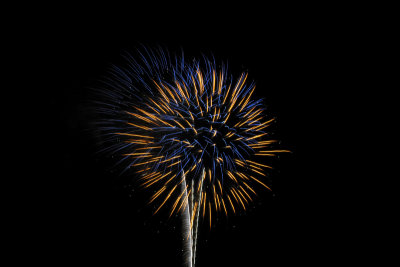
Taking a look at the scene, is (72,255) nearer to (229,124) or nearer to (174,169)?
(174,169)

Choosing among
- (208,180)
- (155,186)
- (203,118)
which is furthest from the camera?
(155,186)

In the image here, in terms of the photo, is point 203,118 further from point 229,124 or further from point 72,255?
point 72,255

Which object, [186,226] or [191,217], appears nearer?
[191,217]

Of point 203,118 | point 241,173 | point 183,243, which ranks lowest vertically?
point 183,243

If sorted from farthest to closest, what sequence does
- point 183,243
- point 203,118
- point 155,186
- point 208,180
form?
1. point 183,243
2. point 155,186
3. point 208,180
4. point 203,118

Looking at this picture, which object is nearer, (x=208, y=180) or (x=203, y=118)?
(x=203, y=118)

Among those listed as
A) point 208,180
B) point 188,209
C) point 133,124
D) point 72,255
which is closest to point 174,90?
point 133,124

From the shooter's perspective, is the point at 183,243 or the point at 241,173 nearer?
the point at 241,173

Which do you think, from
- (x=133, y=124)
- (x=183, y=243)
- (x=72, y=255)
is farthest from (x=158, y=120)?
(x=72, y=255)

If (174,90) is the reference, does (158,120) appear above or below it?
below
